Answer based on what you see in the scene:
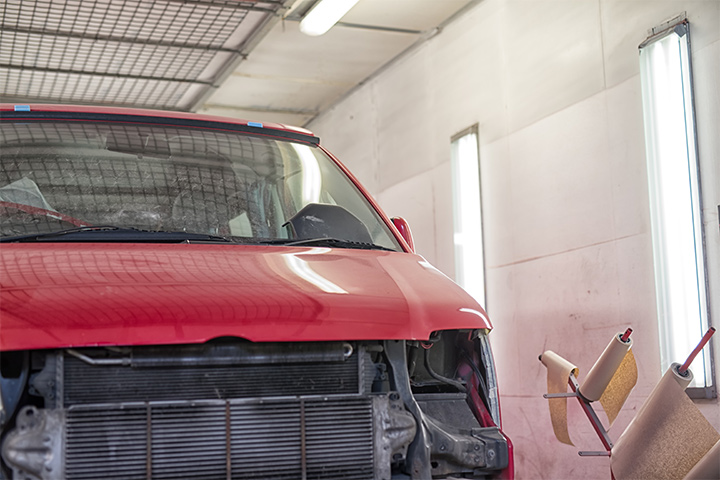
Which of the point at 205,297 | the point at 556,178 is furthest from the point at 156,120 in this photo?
the point at 556,178

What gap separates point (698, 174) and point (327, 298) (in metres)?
3.58

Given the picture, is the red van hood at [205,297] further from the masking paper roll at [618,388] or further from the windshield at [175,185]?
the masking paper roll at [618,388]

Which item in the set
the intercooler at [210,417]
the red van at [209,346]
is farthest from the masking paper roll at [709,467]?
the intercooler at [210,417]

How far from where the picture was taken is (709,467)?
3.46 m

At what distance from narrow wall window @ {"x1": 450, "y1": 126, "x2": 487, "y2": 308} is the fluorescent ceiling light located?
1.62 metres

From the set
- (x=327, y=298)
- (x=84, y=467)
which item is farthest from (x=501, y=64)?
(x=84, y=467)

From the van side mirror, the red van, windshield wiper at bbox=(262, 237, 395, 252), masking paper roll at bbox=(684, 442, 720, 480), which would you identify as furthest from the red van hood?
masking paper roll at bbox=(684, 442, 720, 480)

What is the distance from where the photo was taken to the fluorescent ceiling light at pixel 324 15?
7531mm

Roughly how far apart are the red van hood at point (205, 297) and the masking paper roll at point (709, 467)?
1.25 m

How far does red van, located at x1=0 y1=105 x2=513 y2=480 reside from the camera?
2.36m

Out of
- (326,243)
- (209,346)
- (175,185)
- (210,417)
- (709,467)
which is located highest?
(175,185)

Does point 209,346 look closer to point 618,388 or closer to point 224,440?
point 224,440

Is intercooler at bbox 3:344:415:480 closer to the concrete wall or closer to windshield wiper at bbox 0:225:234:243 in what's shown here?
windshield wiper at bbox 0:225:234:243

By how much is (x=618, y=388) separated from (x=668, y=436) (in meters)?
0.52
